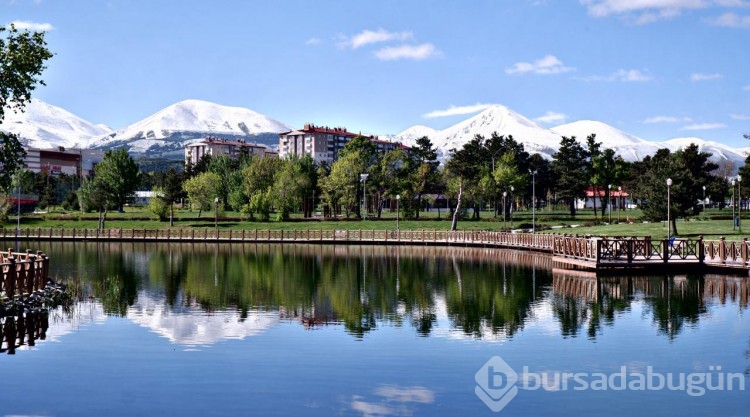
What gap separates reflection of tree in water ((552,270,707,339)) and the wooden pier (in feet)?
10.7

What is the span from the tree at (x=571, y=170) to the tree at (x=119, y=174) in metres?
62.5

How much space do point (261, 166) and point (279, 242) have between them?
104ft

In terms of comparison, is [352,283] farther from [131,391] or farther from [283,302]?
[131,391]

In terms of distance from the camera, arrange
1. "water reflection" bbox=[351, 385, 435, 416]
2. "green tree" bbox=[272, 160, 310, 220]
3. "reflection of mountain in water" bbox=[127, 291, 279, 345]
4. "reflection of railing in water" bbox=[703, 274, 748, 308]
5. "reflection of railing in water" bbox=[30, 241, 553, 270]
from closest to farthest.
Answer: "water reflection" bbox=[351, 385, 435, 416]
"reflection of mountain in water" bbox=[127, 291, 279, 345]
"reflection of railing in water" bbox=[703, 274, 748, 308]
"reflection of railing in water" bbox=[30, 241, 553, 270]
"green tree" bbox=[272, 160, 310, 220]

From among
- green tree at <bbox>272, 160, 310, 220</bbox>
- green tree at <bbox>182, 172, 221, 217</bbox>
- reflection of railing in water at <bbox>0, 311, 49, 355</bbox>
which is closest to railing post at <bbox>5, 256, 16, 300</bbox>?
reflection of railing in water at <bbox>0, 311, 49, 355</bbox>

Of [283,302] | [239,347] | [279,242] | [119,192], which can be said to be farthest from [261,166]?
[239,347]

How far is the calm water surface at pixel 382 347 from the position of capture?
1792 cm

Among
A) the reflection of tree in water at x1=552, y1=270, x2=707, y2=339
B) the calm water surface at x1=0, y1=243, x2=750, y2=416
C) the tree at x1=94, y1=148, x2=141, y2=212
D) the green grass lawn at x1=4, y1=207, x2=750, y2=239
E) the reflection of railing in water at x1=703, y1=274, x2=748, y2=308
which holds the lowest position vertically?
the calm water surface at x1=0, y1=243, x2=750, y2=416

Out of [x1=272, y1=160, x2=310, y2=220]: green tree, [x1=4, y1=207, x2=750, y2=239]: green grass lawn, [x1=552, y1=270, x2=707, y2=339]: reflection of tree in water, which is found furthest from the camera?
[x1=272, y1=160, x2=310, y2=220]: green tree

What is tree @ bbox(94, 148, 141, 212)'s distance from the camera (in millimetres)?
122438

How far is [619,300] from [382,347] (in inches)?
596

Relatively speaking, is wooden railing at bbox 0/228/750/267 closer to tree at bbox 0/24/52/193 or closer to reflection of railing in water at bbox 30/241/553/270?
reflection of railing in water at bbox 30/241/553/270

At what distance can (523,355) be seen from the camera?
75.4 feet

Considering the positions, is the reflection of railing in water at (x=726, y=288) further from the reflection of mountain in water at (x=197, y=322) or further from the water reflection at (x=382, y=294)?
the reflection of mountain in water at (x=197, y=322)
